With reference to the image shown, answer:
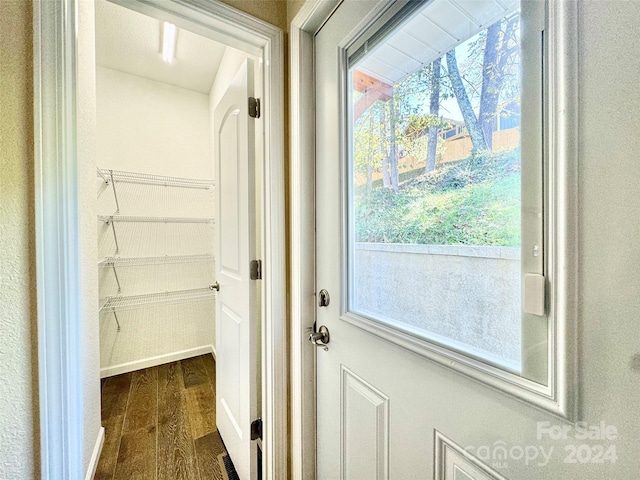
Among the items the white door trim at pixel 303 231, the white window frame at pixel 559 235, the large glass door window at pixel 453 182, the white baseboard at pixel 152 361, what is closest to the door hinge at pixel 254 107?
the white door trim at pixel 303 231

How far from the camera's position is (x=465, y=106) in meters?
0.59

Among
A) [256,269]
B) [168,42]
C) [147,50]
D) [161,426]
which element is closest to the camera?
[256,269]

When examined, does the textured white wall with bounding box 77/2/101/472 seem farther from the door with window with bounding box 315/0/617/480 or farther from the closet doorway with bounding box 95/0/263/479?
the door with window with bounding box 315/0/617/480

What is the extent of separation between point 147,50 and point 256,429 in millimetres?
2789

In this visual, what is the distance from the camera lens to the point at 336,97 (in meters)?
0.95

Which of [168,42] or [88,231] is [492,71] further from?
[168,42]

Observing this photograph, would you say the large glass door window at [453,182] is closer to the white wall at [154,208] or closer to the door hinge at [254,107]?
the door hinge at [254,107]

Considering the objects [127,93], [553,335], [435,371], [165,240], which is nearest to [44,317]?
[435,371]

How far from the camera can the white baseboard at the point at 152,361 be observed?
2.43 m

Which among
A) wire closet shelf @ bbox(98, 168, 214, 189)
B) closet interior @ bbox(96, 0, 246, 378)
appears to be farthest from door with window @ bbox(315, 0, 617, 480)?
wire closet shelf @ bbox(98, 168, 214, 189)

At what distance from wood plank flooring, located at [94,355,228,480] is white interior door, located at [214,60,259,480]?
149mm

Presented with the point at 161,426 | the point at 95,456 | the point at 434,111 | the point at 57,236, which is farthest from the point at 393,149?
the point at 161,426

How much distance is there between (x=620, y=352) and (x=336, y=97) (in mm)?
925

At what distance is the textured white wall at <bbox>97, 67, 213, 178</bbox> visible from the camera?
2420mm
